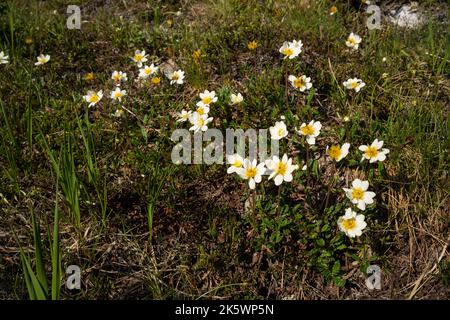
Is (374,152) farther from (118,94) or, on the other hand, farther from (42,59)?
(42,59)

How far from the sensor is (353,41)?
3.46 m

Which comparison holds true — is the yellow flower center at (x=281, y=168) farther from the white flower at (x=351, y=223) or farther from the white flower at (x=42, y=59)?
the white flower at (x=42, y=59)

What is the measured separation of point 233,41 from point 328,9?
0.95m

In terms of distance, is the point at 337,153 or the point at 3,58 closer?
the point at 337,153

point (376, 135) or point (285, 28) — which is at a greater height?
point (285, 28)

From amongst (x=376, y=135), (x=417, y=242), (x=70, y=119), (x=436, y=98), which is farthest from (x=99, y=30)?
(x=417, y=242)

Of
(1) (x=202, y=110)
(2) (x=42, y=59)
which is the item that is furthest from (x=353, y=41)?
(2) (x=42, y=59)

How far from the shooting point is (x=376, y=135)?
2867mm

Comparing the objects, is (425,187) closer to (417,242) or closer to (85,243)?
(417,242)

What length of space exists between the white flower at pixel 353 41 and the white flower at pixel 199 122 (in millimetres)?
1367

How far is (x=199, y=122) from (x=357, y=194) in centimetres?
117

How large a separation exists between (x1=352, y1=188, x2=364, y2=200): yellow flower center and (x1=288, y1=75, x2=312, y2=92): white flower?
967 mm

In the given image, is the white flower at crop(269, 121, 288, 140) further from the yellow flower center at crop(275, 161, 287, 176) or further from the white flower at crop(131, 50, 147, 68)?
the white flower at crop(131, 50, 147, 68)

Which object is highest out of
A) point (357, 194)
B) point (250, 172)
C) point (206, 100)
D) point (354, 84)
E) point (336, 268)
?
point (354, 84)
